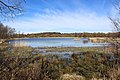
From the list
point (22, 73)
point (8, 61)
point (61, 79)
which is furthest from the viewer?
point (61, 79)

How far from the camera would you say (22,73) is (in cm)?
482

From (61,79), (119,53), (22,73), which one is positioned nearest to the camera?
(22,73)

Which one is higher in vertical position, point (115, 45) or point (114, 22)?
point (114, 22)

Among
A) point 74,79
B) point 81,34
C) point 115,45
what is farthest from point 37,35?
point 74,79

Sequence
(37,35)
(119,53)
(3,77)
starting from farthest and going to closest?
(37,35), (119,53), (3,77)

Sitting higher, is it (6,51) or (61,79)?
(6,51)

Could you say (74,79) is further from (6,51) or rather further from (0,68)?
(0,68)

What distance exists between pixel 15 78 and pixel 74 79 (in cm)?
346

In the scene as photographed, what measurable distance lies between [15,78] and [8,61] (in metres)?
0.39

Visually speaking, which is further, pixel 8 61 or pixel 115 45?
pixel 115 45

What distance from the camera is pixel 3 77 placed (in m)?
3.92

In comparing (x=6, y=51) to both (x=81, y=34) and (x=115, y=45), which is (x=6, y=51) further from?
(x=81, y=34)

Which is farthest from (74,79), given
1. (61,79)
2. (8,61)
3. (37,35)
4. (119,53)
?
(37,35)

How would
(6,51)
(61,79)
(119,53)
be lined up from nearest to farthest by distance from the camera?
(6,51) < (61,79) < (119,53)
